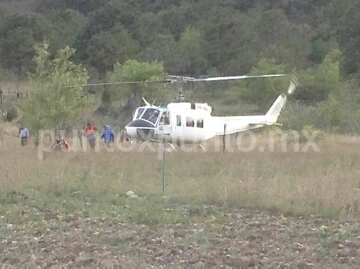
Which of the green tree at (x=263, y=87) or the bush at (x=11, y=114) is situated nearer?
the bush at (x=11, y=114)

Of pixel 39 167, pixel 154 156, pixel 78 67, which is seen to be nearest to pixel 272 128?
pixel 78 67

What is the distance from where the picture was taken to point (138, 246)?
8820 millimetres

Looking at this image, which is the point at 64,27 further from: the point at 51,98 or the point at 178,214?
the point at 178,214

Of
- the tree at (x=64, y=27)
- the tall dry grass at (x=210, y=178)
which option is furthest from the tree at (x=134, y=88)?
the tall dry grass at (x=210, y=178)

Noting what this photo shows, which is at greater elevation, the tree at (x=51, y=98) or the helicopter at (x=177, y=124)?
the tree at (x=51, y=98)

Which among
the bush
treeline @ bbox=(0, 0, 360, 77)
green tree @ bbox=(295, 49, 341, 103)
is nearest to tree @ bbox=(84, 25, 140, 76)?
treeline @ bbox=(0, 0, 360, 77)

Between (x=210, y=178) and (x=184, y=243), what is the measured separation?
7.33 m

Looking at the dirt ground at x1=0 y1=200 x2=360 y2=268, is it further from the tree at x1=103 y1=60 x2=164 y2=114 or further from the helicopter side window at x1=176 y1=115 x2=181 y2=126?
the tree at x1=103 y1=60 x2=164 y2=114

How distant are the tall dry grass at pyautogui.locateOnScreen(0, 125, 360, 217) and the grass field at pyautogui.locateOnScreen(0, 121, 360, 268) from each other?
27 mm

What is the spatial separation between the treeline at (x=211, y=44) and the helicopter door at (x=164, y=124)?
21253 mm

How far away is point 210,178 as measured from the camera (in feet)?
53.2

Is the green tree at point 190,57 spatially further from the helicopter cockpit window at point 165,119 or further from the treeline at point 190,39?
the helicopter cockpit window at point 165,119

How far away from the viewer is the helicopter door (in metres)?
25.6

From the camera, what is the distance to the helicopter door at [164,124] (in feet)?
83.9
